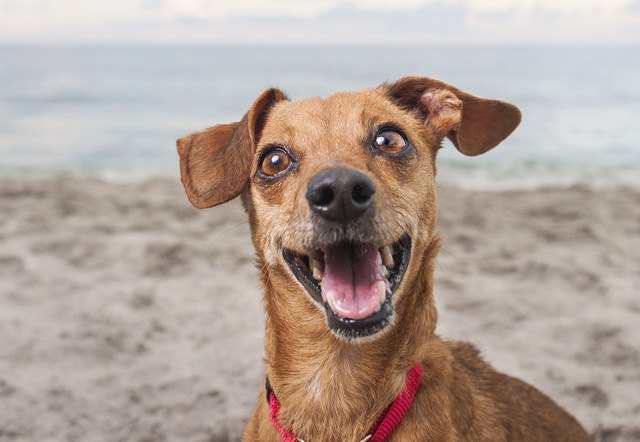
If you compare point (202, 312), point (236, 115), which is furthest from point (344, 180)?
point (236, 115)

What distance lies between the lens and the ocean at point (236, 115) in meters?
13.7

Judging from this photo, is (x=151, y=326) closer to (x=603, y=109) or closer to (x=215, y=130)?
(x=215, y=130)

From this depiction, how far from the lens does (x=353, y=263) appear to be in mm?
2646

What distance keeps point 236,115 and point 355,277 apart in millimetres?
20879

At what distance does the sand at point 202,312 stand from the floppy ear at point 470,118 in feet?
6.94

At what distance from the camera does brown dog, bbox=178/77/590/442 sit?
255 cm

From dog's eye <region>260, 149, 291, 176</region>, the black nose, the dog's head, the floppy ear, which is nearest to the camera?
the black nose

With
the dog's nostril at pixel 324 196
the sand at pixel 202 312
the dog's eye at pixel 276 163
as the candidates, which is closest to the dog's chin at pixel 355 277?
the dog's nostril at pixel 324 196

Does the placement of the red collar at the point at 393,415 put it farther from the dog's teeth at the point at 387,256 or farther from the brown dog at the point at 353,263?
Answer: the dog's teeth at the point at 387,256

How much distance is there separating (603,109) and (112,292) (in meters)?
22.0

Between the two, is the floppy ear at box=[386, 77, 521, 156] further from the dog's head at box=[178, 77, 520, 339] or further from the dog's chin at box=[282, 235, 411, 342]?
the dog's chin at box=[282, 235, 411, 342]

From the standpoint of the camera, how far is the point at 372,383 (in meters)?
2.71

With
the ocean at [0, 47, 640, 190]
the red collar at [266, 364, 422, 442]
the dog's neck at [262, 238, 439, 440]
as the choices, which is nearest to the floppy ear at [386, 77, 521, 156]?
the dog's neck at [262, 238, 439, 440]

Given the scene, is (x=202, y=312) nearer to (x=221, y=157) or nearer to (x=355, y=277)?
(x=221, y=157)
